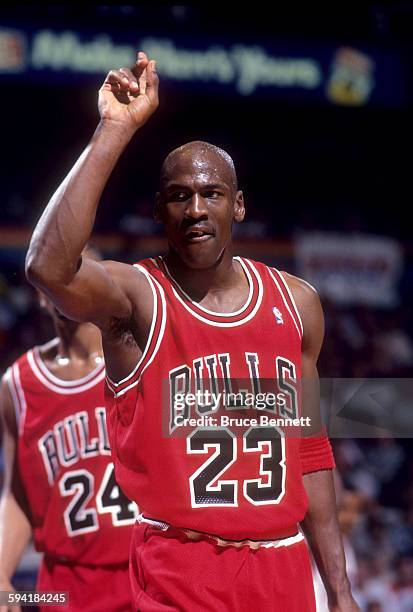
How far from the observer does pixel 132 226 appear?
10398mm

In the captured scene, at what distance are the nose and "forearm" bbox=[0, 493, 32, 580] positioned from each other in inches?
68.2

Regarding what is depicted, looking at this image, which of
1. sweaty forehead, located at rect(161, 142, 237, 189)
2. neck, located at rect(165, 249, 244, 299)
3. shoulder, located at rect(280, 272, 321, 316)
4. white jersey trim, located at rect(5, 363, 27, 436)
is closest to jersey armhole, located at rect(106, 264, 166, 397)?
neck, located at rect(165, 249, 244, 299)

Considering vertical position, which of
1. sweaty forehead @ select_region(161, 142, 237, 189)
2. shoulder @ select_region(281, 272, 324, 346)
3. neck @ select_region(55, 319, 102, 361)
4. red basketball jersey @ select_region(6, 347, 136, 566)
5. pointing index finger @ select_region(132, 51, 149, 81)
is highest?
pointing index finger @ select_region(132, 51, 149, 81)

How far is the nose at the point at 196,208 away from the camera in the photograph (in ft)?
7.86

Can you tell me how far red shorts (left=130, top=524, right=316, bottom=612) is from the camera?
7.63 ft

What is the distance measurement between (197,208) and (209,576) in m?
0.93

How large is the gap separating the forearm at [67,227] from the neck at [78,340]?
159cm

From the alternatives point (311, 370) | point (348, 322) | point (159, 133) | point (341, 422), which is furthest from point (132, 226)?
point (311, 370)

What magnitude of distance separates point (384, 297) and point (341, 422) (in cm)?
770

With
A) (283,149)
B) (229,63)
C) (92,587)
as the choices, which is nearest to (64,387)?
(92,587)

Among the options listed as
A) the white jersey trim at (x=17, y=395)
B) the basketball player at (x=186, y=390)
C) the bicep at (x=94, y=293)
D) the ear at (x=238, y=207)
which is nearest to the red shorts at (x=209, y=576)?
the basketball player at (x=186, y=390)

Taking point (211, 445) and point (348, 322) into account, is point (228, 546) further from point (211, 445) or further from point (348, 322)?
point (348, 322)

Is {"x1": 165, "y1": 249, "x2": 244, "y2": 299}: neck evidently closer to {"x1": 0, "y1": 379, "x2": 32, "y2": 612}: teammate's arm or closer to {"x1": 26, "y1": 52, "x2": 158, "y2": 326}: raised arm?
{"x1": 26, "y1": 52, "x2": 158, "y2": 326}: raised arm

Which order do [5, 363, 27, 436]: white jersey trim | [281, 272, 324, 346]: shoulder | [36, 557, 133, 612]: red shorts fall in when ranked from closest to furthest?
[281, 272, 324, 346]: shoulder < [36, 557, 133, 612]: red shorts < [5, 363, 27, 436]: white jersey trim
